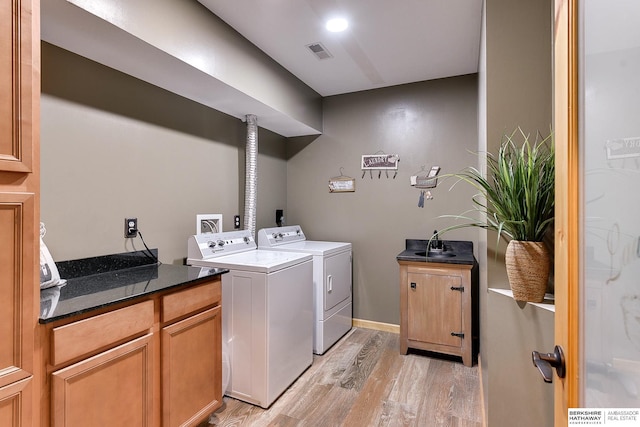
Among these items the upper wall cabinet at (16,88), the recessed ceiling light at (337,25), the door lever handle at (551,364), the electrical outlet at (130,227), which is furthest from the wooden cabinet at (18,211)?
the recessed ceiling light at (337,25)

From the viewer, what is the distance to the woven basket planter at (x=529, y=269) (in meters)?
1.38

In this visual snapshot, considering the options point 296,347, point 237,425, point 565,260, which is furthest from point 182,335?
point 565,260

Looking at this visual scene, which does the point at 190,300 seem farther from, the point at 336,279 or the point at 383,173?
the point at 383,173

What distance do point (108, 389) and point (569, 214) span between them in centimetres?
167

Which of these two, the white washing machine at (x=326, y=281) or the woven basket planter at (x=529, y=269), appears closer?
the woven basket planter at (x=529, y=269)

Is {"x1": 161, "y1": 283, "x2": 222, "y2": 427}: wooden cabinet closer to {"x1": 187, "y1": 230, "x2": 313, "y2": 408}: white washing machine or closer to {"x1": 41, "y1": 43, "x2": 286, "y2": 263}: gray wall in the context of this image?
{"x1": 187, "y1": 230, "x2": 313, "y2": 408}: white washing machine

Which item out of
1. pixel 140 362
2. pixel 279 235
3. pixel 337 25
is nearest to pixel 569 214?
pixel 140 362

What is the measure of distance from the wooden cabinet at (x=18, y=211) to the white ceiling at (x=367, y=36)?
3.82 feet

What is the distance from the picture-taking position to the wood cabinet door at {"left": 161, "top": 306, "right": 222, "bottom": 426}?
5.14 ft

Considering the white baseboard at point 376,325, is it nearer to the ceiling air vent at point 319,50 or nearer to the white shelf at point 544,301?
the white shelf at point 544,301

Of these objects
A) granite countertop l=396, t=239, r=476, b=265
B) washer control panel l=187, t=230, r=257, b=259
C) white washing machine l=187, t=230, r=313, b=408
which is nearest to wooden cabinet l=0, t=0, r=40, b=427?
white washing machine l=187, t=230, r=313, b=408

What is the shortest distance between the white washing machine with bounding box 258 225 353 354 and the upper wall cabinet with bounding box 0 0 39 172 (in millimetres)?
2014

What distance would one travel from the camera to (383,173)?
3.37 m

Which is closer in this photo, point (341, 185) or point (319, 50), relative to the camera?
point (319, 50)
